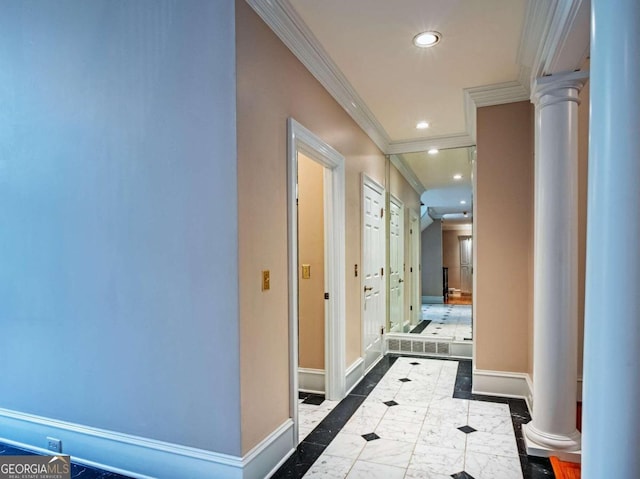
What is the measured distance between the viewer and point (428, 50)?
2.72 meters

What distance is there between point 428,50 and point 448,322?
324cm

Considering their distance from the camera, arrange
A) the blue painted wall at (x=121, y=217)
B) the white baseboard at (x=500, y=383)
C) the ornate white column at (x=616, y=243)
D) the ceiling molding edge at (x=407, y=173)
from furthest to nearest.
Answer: the ceiling molding edge at (x=407, y=173), the white baseboard at (x=500, y=383), the blue painted wall at (x=121, y=217), the ornate white column at (x=616, y=243)

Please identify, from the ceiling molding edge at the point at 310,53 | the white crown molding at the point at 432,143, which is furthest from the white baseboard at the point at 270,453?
the white crown molding at the point at 432,143

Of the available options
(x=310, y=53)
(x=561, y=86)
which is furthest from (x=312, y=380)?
(x=561, y=86)

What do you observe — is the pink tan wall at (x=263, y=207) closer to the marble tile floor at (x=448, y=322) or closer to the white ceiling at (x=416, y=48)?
the white ceiling at (x=416, y=48)

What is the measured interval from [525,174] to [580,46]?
4.81ft

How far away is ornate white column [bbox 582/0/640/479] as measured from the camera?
1.19 m

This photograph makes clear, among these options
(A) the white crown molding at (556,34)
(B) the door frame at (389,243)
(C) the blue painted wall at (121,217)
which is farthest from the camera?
(B) the door frame at (389,243)

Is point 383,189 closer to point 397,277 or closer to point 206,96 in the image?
point 397,277

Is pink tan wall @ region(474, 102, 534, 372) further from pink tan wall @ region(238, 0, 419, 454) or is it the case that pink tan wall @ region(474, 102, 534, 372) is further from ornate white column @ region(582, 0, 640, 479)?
ornate white column @ region(582, 0, 640, 479)

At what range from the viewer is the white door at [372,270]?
398cm

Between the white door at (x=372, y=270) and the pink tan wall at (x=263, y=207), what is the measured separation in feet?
5.17

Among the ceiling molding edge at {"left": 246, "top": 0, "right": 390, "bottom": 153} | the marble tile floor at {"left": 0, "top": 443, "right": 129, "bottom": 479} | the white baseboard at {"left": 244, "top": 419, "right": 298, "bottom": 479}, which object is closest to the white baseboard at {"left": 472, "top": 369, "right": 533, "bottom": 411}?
the white baseboard at {"left": 244, "top": 419, "right": 298, "bottom": 479}

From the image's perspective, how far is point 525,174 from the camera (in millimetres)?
3361
